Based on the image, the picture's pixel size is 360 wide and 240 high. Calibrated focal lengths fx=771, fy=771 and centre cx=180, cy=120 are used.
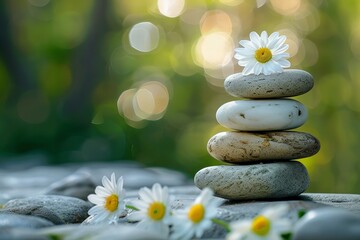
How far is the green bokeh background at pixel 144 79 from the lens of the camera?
11164 mm

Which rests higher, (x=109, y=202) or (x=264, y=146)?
(x=264, y=146)

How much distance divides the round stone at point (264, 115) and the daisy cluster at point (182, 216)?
2.09 ft

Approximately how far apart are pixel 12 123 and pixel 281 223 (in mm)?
9641

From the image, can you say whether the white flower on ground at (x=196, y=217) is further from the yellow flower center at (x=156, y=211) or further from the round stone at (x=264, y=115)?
the round stone at (x=264, y=115)

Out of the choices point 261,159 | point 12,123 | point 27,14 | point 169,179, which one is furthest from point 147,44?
point 261,159

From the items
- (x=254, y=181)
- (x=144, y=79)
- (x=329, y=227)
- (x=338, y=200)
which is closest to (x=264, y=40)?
(x=254, y=181)

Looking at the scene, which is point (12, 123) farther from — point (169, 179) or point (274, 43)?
point (274, 43)

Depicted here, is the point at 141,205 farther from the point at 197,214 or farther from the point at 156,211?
the point at 197,214

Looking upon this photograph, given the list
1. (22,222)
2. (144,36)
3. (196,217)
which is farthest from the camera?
(144,36)

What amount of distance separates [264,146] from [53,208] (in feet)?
3.19

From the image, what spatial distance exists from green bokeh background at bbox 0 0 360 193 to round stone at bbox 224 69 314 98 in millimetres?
7003

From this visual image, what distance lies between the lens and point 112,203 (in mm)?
2898

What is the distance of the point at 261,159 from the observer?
3.27m

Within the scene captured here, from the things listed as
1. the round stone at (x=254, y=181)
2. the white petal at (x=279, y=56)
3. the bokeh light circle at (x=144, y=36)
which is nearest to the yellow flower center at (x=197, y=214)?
the round stone at (x=254, y=181)
